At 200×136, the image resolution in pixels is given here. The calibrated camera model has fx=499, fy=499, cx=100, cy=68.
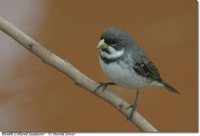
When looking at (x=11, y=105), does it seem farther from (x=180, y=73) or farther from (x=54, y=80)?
(x=180, y=73)

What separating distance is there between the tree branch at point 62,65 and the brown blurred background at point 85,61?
397 mm

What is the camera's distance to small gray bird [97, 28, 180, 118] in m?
1.80

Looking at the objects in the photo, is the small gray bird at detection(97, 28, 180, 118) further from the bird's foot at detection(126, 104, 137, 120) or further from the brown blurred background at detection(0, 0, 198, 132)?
the brown blurred background at detection(0, 0, 198, 132)

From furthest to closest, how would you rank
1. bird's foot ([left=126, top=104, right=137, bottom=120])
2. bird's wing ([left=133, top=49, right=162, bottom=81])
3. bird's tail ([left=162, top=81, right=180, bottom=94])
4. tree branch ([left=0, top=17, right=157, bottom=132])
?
bird's tail ([left=162, top=81, right=180, bottom=94]), bird's wing ([left=133, top=49, right=162, bottom=81]), bird's foot ([left=126, top=104, right=137, bottom=120]), tree branch ([left=0, top=17, right=157, bottom=132])

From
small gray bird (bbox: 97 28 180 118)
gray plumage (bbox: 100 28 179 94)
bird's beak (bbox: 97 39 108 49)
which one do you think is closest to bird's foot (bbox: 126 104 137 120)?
small gray bird (bbox: 97 28 180 118)

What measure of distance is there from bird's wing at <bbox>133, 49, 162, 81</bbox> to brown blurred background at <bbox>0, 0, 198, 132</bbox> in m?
0.21

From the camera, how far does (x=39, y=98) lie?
2.16 metres

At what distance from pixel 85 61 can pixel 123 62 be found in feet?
1.21

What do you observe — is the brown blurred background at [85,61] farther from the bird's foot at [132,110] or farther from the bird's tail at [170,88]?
the bird's foot at [132,110]

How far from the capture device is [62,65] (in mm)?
1597

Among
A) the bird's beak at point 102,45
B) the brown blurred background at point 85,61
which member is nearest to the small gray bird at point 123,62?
the bird's beak at point 102,45

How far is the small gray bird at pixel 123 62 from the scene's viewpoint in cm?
180

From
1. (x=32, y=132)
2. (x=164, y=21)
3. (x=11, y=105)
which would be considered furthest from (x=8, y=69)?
(x=164, y=21)

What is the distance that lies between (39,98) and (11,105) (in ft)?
0.41
